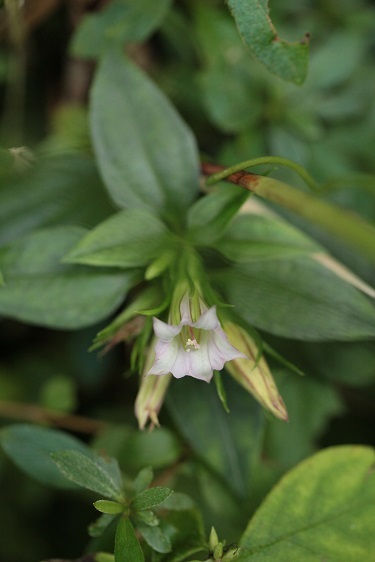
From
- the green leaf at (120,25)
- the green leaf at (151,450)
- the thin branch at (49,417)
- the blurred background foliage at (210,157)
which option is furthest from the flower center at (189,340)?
the green leaf at (120,25)

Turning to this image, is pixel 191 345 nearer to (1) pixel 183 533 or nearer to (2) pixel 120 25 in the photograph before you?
(1) pixel 183 533

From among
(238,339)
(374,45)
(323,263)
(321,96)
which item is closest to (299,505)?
(238,339)

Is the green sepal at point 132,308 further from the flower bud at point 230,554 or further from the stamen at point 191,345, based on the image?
the flower bud at point 230,554

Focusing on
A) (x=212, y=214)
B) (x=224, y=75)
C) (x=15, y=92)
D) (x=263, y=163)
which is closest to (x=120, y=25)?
(x=224, y=75)

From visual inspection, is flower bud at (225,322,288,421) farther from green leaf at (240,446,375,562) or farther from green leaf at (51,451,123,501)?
green leaf at (51,451,123,501)

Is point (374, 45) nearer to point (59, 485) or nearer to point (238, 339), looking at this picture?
point (238, 339)
